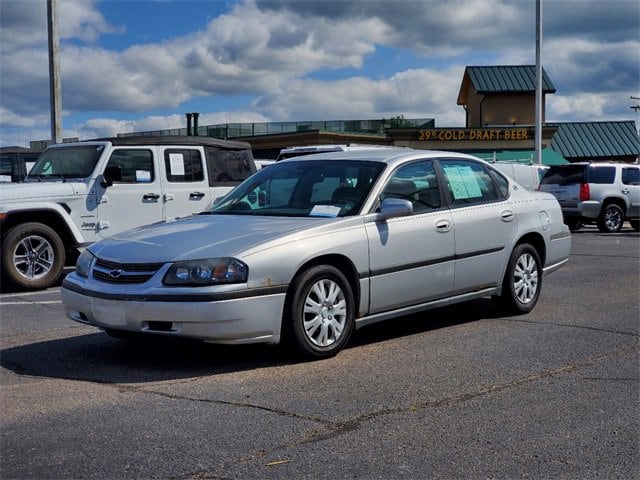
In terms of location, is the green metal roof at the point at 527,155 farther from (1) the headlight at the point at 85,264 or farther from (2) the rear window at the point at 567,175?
(1) the headlight at the point at 85,264

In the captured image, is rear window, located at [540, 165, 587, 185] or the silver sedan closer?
the silver sedan

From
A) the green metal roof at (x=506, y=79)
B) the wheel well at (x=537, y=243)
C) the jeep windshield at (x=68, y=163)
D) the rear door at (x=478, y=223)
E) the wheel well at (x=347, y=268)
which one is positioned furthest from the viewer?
the green metal roof at (x=506, y=79)

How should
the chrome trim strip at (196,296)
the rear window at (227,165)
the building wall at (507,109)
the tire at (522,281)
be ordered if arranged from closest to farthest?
the chrome trim strip at (196,296) → the tire at (522,281) → the rear window at (227,165) → the building wall at (507,109)

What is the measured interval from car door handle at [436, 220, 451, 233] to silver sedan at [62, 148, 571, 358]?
0.01 metres

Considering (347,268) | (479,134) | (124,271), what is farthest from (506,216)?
(479,134)

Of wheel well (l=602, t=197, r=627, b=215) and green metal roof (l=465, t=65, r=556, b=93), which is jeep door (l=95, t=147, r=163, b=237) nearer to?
wheel well (l=602, t=197, r=627, b=215)

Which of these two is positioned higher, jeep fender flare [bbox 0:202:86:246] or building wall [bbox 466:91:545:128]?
building wall [bbox 466:91:545:128]

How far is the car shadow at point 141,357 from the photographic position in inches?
243

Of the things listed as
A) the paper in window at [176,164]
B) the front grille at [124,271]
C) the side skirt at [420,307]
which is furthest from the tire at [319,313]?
the paper in window at [176,164]

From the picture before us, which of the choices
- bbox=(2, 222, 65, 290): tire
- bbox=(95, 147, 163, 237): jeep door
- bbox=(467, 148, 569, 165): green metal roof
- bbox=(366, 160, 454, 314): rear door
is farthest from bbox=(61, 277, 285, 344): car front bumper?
bbox=(467, 148, 569, 165): green metal roof

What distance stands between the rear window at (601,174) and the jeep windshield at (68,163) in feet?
45.4

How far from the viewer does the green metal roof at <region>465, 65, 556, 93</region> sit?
147 feet

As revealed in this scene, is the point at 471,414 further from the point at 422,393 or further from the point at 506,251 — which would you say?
the point at 506,251

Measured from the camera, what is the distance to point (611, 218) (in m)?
21.7
